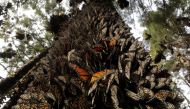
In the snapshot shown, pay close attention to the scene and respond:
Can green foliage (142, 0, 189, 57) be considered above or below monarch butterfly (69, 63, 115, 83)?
above

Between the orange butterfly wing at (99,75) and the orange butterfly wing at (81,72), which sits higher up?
the orange butterfly wing at (81,72)

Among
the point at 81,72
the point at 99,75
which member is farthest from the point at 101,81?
the point at 81,72

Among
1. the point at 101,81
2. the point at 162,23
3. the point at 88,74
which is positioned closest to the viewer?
the point at 101,81

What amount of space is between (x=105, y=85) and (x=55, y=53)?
3.53 ft

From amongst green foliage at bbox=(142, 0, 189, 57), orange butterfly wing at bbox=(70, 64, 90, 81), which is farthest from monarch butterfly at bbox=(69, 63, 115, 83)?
green foliage at bbox=(142, 0, 189, 57)

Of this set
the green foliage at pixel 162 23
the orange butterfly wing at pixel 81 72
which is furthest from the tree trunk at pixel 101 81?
the green foliage at pixel 162 23

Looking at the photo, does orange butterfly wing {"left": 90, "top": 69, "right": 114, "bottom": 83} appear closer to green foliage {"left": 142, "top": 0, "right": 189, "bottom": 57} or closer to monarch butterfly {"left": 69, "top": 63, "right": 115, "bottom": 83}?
monarch butterfly {"left": 69, "top": 63, "right": 115, "bottom": 83}

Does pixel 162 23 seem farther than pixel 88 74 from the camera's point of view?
Yes

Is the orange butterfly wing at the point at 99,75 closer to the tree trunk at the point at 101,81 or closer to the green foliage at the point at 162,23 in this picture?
the tree trunk at the point at 101,81

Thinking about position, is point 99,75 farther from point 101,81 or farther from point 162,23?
point 162,23

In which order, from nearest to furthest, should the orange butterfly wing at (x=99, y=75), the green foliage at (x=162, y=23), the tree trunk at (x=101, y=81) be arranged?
the tree trunk at (x=101, y=81) < the orange butterfly wing at (x=99, y=75) < the green foliage at (x=162, y=23)

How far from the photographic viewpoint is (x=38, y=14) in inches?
612

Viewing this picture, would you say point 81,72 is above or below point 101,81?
above

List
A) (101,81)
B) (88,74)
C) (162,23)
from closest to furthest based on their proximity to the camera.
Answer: (101,81) < (88,74) < (162,23)
